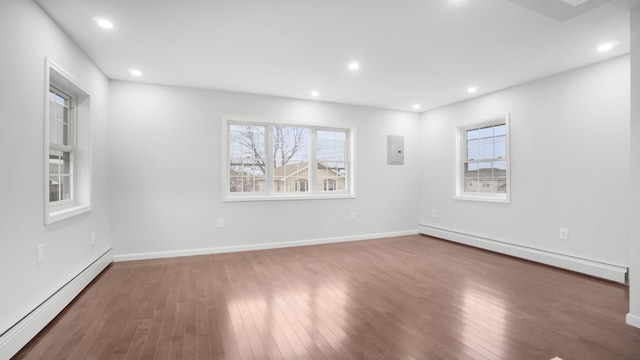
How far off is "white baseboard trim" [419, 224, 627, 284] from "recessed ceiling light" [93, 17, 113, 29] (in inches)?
222

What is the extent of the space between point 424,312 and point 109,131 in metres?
4.51

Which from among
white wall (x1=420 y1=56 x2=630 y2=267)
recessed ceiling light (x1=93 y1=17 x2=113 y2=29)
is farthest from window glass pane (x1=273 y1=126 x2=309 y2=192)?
white wall (x1=420 y1=56 x2=630 y2=267)

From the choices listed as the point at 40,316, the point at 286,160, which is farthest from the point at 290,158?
the point at 40,316

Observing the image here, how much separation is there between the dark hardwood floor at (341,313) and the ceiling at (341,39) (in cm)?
242

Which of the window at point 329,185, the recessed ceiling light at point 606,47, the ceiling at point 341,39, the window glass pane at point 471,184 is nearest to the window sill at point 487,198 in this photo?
the window glass pane at point 471,184

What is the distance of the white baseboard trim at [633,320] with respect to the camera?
226 cm

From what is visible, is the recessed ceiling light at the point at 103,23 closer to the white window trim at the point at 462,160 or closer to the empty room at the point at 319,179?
the empty room at the point at 319,179

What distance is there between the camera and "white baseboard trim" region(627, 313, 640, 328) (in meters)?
2.26

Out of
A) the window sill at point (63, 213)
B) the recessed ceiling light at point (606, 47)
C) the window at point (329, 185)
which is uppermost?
the recessed ceiling light at point (606, 47)

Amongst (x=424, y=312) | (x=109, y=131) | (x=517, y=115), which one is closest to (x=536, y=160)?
(x=517, y=115)

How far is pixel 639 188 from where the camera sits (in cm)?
228

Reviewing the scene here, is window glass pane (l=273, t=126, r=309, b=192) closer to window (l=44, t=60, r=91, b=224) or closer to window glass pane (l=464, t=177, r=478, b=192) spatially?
window (l=44, t=60, r=91, b=224)

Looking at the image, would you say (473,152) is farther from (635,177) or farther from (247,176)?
(247,176)

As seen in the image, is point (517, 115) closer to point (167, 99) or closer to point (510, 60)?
point (510, 60)
